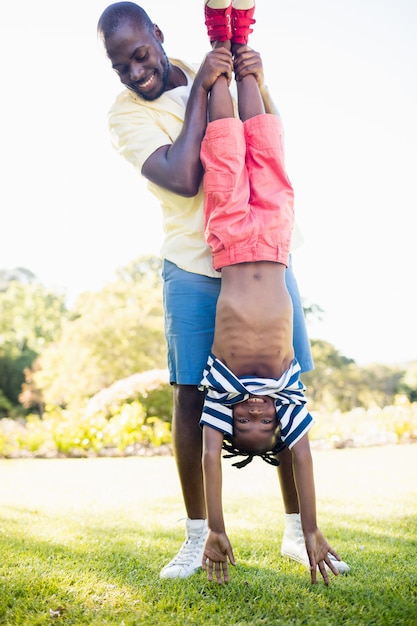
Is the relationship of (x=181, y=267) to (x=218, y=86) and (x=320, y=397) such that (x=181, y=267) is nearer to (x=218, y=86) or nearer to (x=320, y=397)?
(x=218, y=86)

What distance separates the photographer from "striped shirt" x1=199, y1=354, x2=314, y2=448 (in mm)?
2164

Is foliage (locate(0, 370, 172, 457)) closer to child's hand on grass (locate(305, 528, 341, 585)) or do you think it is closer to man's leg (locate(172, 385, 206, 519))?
man's leg (locate(172, 385, 206, 519))

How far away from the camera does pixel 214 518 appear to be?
210 centimetres

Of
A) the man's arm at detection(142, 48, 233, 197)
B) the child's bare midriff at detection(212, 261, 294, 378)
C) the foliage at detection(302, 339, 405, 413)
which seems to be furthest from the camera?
the foliage at detection(302, 339, 405, 413)

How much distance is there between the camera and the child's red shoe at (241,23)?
2609 millimetres

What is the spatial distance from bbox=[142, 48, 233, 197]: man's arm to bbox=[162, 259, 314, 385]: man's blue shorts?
393 mm

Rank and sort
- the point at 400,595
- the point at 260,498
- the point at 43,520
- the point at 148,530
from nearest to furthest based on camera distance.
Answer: the point at 400,595 < the point at 148,530 < the point at 43,520 < the point at 260,498

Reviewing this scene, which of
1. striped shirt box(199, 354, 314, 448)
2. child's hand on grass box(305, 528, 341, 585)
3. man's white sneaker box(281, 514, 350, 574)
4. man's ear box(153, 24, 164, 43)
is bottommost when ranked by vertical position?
man's white sneaker box(281, 514, 350, 574)

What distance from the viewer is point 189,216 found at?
2637 millimetres

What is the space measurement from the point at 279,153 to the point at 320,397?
53.2 ft

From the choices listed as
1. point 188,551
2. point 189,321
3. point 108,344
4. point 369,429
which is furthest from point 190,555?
point 108,344

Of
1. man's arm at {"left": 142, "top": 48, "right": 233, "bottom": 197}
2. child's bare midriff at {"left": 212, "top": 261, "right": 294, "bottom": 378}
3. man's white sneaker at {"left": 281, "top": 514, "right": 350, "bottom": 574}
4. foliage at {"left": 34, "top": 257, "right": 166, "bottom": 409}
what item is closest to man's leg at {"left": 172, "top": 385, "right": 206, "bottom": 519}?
child's bare midriff at {"left": 212, "top": 261, "right": 294, "bottom": 378}

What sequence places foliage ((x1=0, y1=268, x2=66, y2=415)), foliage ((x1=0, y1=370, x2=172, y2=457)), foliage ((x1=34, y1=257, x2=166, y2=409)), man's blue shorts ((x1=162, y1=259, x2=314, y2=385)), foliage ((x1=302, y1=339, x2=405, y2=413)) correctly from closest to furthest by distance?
man's blue shorts ((x1=162, y1=259, x2=314, y2=385)), foliage ((x1=0, y1=370, x2=172, y2=457)), foliage ((x1=34, y1=257, x2=166, y2=409)), foliage ((x1=302, y1=339, x2=405, y2=413)), foliage ((x1=0, y1=268, x2=66, y2=415))

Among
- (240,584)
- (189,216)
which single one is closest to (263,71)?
(189,216)
